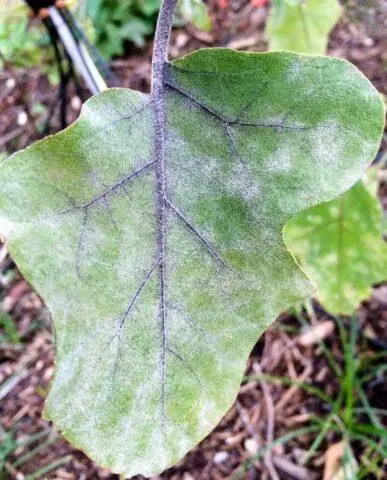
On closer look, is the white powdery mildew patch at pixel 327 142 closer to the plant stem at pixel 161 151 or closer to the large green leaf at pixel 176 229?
the large green leaf at pixel 176 229

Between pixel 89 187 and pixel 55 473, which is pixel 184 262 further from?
pixel 55 473

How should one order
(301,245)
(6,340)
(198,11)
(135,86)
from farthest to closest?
(135,86) < (6,340) < (301,245) < (198,11)

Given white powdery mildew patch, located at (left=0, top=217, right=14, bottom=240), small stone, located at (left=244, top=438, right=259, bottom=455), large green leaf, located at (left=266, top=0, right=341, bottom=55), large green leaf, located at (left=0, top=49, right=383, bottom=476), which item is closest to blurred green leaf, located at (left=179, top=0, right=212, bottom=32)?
large green leaf, located at (left=266, top=0, right=341, bottom=55)

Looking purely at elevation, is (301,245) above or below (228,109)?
below

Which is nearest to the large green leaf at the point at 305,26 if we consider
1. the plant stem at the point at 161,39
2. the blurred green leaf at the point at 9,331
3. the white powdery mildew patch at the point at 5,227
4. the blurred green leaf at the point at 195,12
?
the blurred green leaf at the point at 195,12

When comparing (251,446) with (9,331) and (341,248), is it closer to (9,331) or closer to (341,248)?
(341,248)

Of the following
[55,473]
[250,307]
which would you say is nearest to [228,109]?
[250,307]
